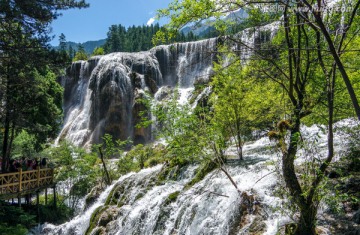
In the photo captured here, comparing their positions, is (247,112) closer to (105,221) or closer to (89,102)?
(105,221)

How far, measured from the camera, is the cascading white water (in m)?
7.70

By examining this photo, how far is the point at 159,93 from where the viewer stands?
38.4 meters

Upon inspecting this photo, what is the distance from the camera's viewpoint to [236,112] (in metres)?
14.2

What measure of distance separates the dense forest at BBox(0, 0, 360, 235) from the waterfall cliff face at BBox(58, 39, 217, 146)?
1089cm

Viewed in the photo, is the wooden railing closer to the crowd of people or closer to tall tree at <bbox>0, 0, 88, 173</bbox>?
the crowd of people

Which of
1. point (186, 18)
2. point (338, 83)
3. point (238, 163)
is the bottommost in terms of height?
point (238, 163)

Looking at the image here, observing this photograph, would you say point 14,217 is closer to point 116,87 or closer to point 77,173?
point 77,173

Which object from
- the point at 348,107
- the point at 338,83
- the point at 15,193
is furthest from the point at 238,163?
the point at 15,193

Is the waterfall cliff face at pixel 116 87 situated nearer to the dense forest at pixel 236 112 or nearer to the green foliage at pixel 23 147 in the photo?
the green foliage at pixel 23 147

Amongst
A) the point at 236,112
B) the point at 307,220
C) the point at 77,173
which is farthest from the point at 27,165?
the point at 307,220

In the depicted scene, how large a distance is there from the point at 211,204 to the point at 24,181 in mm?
12087

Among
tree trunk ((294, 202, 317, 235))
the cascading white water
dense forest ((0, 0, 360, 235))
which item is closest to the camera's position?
dense forest ((0, 0, 360, 235))

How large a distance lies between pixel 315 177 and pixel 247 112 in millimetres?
8152

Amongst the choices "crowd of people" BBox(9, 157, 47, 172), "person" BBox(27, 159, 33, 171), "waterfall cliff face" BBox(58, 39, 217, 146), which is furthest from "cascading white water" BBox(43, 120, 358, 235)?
"waterfall cliff face" BBox(58, 39, 217, 146)
